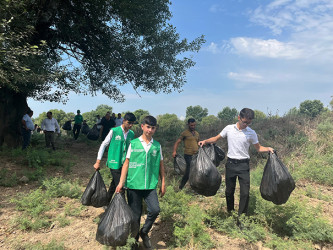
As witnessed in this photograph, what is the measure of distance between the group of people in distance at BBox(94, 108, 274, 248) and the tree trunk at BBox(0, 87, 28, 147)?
24.0ft

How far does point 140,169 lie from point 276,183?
6.86 feet

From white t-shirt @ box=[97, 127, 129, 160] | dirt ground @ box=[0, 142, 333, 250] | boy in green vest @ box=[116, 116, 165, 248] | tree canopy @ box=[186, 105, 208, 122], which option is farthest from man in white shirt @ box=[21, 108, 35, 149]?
tree canopy @ box=[186, 105, 208, 122]

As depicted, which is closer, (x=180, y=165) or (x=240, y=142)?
(x=240, y=142)

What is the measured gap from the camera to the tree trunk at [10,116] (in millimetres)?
8805

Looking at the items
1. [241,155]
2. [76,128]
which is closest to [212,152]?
[241,155]

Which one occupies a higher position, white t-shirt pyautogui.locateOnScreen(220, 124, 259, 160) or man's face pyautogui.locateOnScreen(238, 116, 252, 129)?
man's face pyautogui.locateOnScreen(238, 116, 252, 129)

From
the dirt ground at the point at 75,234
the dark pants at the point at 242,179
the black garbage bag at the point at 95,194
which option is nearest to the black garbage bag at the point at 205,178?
the dark pants at the point at 242,179

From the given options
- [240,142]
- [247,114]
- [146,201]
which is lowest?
[146,201]

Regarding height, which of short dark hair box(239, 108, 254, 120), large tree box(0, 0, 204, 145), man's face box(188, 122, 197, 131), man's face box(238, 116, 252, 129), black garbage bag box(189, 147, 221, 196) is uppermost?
large tree box(0, 0, 204, 145)

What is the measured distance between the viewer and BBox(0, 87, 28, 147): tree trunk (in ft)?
28.9

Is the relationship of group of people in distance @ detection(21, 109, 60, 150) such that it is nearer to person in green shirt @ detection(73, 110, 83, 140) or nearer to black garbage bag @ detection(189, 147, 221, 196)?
person in green shirt @ detection(73, 110, 83, 140)

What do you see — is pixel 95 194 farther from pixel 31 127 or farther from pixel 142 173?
pixel 31 127

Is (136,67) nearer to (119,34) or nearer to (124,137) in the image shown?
(119,34)

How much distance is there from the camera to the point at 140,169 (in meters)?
2.94
